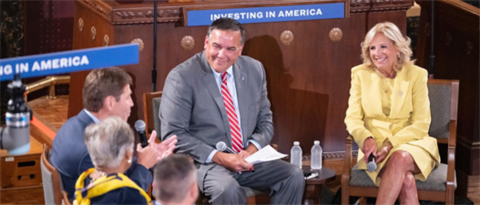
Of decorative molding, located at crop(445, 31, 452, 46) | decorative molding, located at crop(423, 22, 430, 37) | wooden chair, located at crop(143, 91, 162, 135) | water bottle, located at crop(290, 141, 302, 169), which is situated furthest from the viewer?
decorative molding, located at crop(423, 22, 430, 37)

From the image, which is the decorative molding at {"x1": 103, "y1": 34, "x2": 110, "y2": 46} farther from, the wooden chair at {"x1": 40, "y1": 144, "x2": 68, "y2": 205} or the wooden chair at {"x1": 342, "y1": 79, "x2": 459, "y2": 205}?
the wooden chair at {"x1": 40, "y1": 144, "x2": 68, "y2": 205}

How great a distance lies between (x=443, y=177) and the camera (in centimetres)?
450

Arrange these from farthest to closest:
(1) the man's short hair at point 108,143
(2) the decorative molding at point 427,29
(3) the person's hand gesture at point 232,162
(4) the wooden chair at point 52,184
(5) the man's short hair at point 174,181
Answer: (2) the decorative molding at point 427,29
(3) the person's hand gesture at point 232,162
(4) the wooden chair at point 52,184
(1) the man's short hair at point 108,143
(5) the man's short hair at point 174,181

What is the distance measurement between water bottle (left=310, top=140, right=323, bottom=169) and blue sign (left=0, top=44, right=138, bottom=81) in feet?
8.59

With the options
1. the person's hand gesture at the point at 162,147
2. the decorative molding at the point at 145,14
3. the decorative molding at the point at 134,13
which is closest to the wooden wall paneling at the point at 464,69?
the decorative molding at the point at 134,13

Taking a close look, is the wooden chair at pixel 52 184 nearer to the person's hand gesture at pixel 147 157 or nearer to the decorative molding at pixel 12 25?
the person's hand gesture at pixel 147 157

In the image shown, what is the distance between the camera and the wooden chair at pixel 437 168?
4.45 metres

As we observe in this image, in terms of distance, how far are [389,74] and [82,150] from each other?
2174mm

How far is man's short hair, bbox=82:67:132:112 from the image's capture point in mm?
3504

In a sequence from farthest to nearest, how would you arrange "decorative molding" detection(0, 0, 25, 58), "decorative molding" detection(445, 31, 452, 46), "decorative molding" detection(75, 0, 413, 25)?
1. "decorative molding" detection(0, 0, 25, 58)
2. "decorative molding" detection(445, 31, 452, 46)
3. "decorative molding" detection(75, 0, 413, 25)

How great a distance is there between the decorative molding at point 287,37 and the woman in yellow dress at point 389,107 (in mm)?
649

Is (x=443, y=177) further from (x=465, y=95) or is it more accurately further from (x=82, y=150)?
(x=82, y=150)

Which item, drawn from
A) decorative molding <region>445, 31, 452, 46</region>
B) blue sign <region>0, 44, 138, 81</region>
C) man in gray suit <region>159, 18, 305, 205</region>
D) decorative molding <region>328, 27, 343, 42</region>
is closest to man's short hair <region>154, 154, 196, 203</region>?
blue sign <region>0, 44, 138, 81</region>

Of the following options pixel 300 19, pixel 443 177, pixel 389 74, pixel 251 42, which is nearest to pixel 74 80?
pixel 251 42
